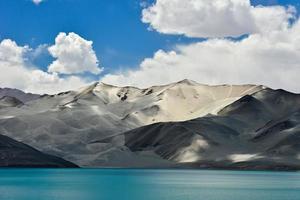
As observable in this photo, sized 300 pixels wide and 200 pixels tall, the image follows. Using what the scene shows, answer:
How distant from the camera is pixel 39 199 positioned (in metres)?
88.6

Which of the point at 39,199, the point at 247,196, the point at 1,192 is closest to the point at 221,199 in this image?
the point at 247,196

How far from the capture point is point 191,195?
98.6m

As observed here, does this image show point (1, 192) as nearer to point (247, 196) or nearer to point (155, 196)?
point (155, 196)

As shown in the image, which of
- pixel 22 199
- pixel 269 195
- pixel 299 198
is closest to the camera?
pixel 22 199

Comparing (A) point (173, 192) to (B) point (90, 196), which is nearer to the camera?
(B) point (90, 196)

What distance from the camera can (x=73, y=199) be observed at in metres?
90.3

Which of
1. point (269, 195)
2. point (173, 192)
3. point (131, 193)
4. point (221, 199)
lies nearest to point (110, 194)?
point (131, 193)

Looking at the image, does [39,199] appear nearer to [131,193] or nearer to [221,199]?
[131,193]

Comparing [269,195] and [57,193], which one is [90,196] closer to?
[57,193]

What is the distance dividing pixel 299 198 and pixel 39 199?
124 feet

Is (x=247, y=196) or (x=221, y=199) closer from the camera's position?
(x=221, y=199)

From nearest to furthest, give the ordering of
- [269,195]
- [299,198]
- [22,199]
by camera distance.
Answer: [22,199] → [299,198] → [269,195]

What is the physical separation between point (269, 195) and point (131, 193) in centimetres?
2200

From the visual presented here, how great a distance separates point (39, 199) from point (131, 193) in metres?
19.2
